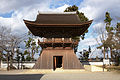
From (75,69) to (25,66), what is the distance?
48.3ft

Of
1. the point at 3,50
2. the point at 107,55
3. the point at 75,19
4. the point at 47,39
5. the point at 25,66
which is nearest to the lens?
the point at 47,39

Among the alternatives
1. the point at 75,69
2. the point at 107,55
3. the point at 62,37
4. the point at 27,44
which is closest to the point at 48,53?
the point at 62,37

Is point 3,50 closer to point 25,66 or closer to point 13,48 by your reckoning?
point 13,48

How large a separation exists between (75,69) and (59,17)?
9.39 metres

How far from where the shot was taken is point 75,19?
21.8 meters

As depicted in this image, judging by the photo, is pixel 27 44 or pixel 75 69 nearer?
pixel 75 69

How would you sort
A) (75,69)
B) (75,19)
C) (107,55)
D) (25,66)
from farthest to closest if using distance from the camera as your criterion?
(107,55)
(25,66)
(75,19)
(75,69)

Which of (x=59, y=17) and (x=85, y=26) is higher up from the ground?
(x=59, y=17)

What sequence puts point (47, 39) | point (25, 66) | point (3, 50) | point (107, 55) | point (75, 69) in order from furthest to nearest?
point (107, 55) < point (25, 66) < point (3, 50) < point (47, 39) < point (75, 69)

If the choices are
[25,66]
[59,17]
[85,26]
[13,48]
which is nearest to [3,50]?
[13,48]

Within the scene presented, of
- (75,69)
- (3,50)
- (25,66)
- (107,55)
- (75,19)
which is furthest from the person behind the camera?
(107,55)

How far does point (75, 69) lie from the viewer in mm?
18875

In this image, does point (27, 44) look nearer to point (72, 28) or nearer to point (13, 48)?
point (13, 48)

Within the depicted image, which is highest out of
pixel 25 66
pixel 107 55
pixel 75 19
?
pixel 75 19
